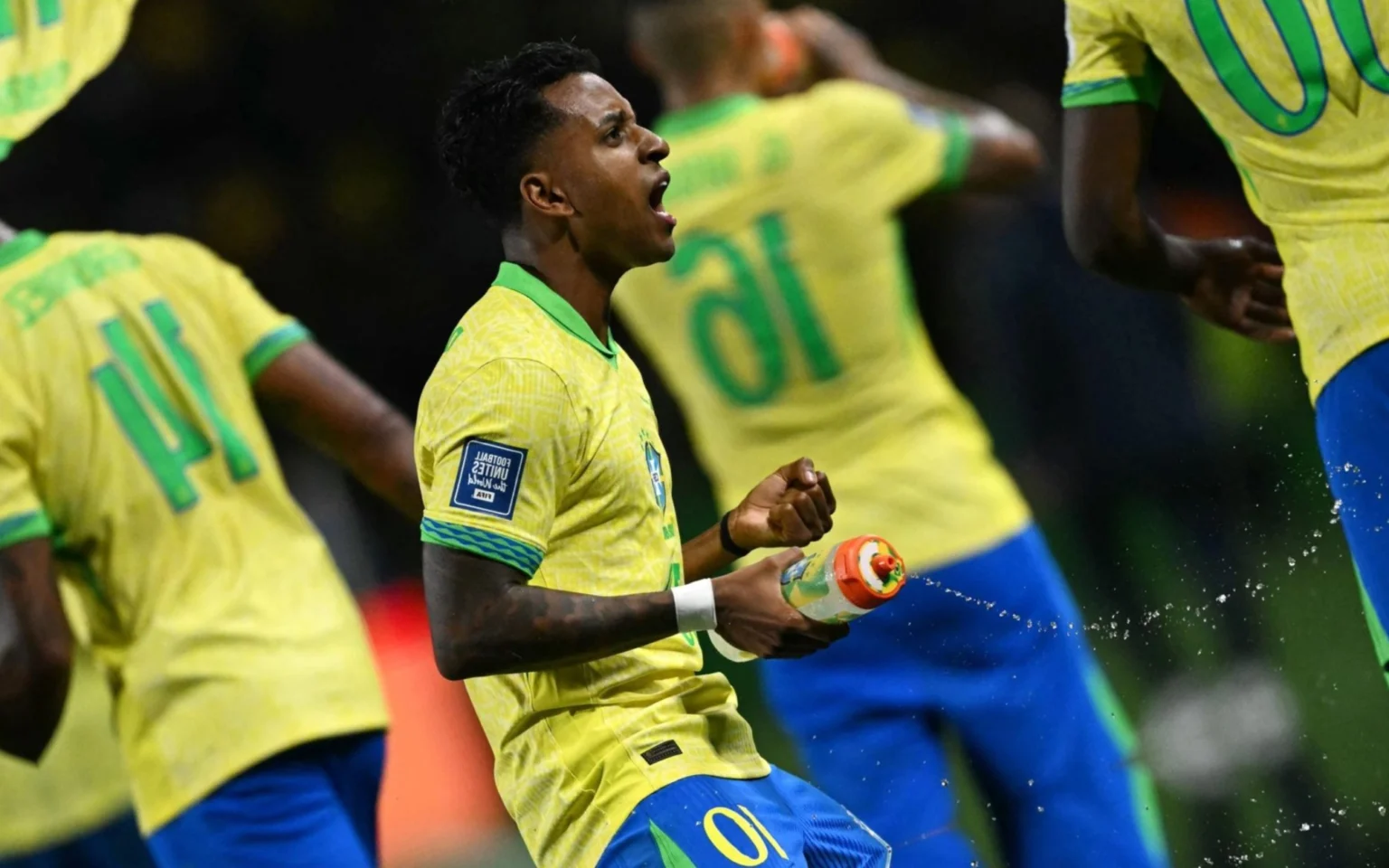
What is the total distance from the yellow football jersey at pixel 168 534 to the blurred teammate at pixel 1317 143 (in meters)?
1.54

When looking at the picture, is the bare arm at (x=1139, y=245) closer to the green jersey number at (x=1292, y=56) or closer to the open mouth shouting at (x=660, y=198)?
the green jersey number at (x=1292, y=56)

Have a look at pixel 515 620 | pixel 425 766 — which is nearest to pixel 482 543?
pixel 515 620

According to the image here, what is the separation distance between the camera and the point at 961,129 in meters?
3.90

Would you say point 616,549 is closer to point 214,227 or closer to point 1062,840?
point 1062,840

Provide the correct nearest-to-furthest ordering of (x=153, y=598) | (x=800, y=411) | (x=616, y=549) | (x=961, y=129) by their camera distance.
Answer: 1. (x=616, y=549)
2. (x=153, y=598)
3. (x=800, y=411)
4. (x=961, y=129)

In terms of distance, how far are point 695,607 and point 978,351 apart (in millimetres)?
2126

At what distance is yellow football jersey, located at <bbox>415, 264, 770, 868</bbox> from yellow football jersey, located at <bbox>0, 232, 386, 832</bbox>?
2.81ft

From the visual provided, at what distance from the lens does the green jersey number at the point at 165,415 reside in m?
3.20

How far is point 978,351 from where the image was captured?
4.19 m

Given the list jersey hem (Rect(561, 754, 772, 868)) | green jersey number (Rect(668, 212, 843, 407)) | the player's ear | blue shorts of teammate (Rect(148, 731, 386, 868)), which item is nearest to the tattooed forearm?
jersey hem (Rect(561, 754, 772, 868))

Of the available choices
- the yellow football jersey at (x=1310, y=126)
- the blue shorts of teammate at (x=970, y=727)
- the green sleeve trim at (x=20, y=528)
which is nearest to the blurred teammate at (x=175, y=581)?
the green sleeve trim at (x=20, y=528)

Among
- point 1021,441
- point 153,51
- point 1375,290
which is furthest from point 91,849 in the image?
point 1375,290

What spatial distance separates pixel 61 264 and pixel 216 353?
12.8 inches

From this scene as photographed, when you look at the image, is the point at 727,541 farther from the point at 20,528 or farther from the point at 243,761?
the point at 20,528
